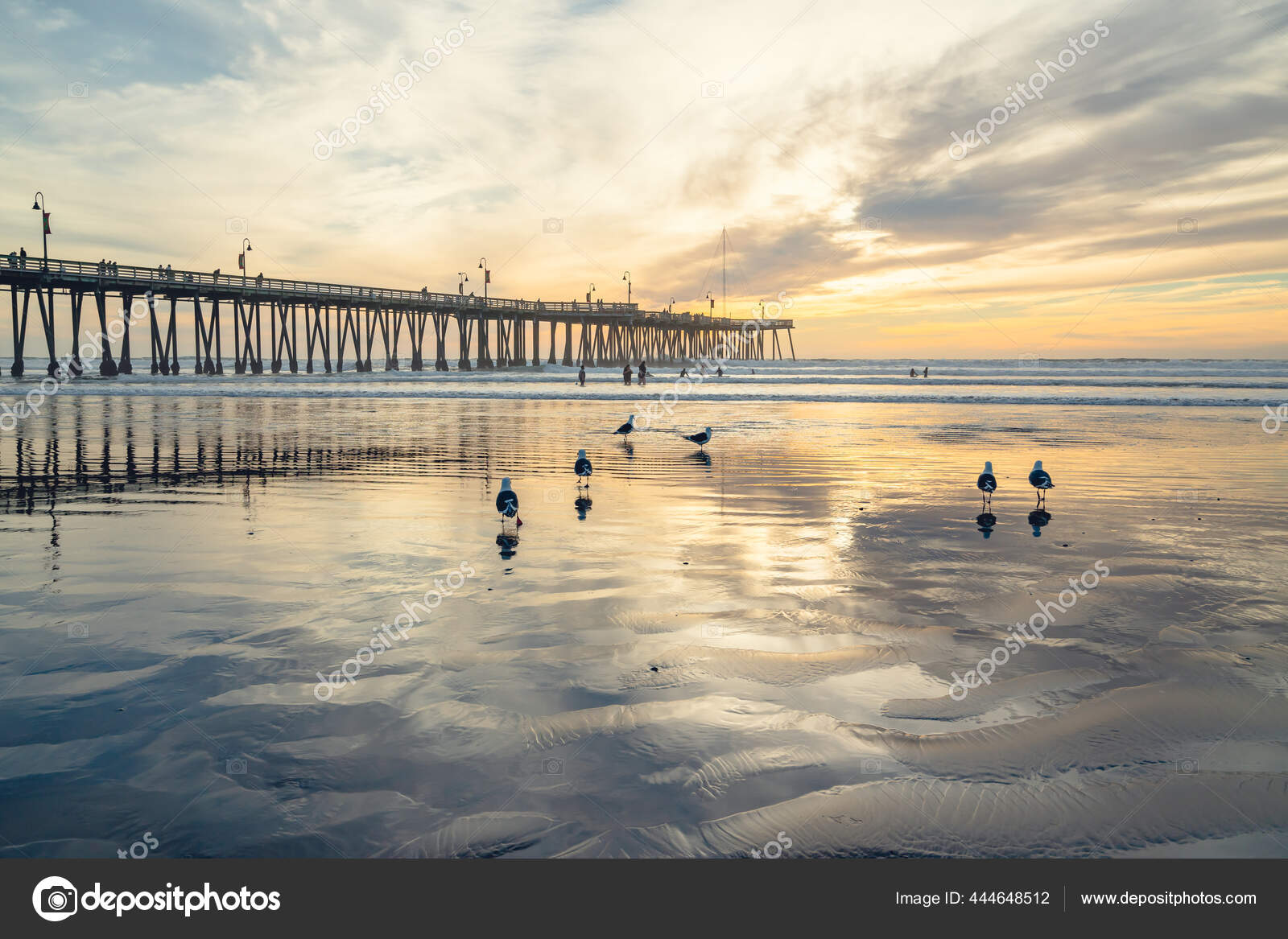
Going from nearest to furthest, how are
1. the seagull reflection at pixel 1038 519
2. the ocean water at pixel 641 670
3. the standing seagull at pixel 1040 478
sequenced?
the ocean water at pixel 641 670 → the seagull reflection at pixel 1038 519 → the standing seagull at pixel 1040 478

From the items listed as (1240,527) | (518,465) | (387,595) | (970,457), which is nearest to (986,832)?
(387,595)

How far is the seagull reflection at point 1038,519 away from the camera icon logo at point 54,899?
8.88 meters

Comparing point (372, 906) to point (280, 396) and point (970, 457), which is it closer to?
point (970, 457)

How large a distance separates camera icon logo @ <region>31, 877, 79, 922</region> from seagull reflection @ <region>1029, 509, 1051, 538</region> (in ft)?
29.1

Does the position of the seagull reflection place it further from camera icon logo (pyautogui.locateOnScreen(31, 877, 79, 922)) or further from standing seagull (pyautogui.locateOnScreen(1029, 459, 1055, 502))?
camera icon logo (pyautogui.locateOnScreen(31, 877, 79, 922))

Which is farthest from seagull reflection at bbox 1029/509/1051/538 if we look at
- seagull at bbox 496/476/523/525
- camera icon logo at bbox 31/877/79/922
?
camera icon logo at bbox 31/877/79/922

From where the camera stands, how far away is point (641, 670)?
189 inches

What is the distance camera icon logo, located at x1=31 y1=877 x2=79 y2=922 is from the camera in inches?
109

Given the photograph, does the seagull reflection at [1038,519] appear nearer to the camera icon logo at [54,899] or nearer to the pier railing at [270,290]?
the camera icon logo at [54,899]

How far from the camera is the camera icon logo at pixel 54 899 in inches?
109

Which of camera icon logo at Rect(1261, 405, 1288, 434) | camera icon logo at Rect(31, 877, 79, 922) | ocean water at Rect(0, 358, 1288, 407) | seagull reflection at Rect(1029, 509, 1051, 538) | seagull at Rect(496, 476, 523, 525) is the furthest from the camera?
ocean water at Rect(0, 358, 1288, 407)

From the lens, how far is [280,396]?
38688 millimetres

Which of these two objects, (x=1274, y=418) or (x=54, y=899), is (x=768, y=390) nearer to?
(x=1274, y=418)

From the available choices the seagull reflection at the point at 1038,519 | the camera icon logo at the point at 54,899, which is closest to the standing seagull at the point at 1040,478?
the seagull reflection at the point at 1038,519
